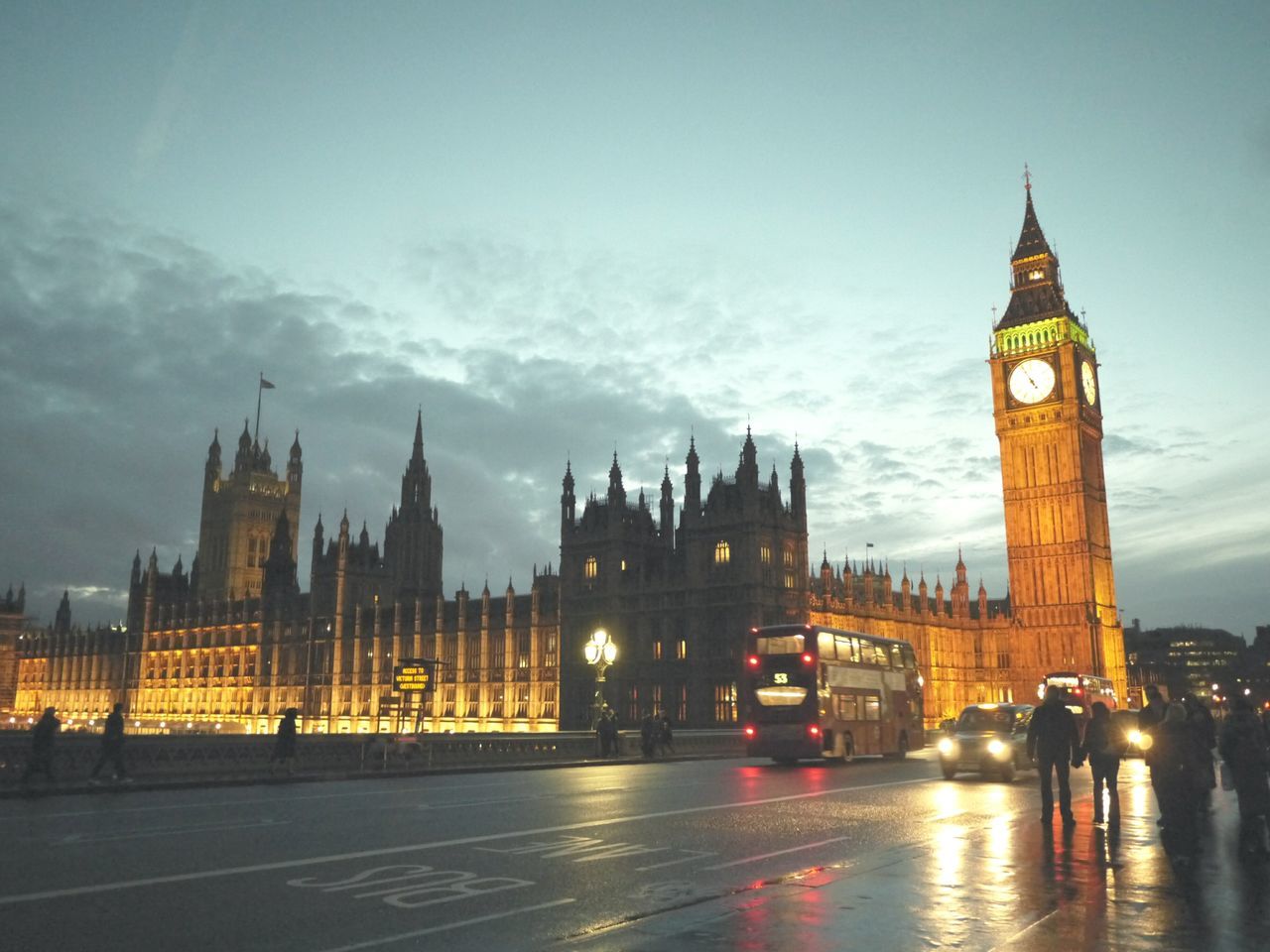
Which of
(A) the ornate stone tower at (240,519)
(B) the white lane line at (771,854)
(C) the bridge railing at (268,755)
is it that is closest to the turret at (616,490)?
(C) the bridge railing at (268,755)

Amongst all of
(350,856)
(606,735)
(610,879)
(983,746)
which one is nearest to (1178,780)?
(610,879)

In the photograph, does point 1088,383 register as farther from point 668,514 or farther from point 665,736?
point 665,736

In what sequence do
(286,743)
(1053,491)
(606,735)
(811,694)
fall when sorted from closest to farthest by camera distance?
(286,743)
(811,694)
(606,735)
(1053,491)

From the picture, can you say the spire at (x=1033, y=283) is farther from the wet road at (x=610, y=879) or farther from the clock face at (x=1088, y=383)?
the wet road at (x=610, y=879)

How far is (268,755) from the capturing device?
1145 inches

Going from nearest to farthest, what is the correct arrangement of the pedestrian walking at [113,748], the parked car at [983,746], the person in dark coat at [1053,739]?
1. the person in dark coat at [1053,739]
2. the pedestrian walking at [113,748]
3. the parked car at [983,746]

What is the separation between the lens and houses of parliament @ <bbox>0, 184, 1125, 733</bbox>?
65.5 meters

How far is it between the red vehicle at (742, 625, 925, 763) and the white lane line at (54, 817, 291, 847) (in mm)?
19599

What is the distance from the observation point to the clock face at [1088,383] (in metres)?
93.1

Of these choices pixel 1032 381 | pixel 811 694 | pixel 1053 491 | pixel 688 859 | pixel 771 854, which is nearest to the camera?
pixel 688 859

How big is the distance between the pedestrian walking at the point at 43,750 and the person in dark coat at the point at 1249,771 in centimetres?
2199

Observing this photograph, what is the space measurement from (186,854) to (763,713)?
914 inches

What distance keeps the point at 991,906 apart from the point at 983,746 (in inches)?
660

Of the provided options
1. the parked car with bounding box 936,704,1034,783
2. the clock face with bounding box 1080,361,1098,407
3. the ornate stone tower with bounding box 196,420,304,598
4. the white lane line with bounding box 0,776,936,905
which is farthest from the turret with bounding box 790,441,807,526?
the ornate stone tower with bounding box 196,420,304,598
